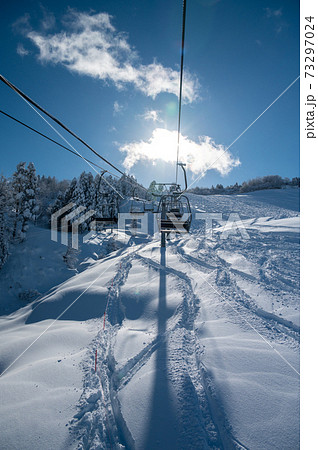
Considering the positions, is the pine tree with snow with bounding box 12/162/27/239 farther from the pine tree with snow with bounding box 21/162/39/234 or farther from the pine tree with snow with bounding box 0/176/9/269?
the pine tree with snow with bounding box 0/176/9/269

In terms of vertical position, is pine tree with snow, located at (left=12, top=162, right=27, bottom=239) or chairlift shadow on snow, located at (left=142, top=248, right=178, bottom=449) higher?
pine tree with snow, located at (left=12, top=162, right=27, bottom=239)

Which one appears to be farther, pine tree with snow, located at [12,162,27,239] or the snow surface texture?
pine tree with snow, located at [12,162,27,239]

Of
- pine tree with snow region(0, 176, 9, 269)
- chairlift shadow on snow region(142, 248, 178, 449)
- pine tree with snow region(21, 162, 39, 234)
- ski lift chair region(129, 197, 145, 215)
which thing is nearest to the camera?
chairlift shadow on snow region(142, 248, 178, 449)

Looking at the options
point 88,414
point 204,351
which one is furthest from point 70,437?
point 204,351

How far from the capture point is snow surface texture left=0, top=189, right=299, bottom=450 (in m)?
2.10

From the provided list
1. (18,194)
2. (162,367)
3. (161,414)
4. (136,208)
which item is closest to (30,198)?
(18,194)

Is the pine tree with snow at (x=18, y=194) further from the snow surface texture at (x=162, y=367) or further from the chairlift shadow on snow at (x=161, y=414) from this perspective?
the chairlift shadow on snow at (x=161, y=414)

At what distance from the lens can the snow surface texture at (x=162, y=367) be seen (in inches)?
82.5

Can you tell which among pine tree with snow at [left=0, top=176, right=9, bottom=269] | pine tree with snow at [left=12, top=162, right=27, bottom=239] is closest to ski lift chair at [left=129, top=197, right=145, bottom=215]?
pine tree with snow at [left=0, top=176, right=9, bottom=269]

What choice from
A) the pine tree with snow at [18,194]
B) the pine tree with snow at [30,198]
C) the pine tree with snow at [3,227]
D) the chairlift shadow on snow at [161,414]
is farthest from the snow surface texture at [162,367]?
the pine tree with snow at [30,198]

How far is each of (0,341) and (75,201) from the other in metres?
27.4

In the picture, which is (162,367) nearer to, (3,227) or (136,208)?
(136,208)

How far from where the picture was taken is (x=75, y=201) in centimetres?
2934

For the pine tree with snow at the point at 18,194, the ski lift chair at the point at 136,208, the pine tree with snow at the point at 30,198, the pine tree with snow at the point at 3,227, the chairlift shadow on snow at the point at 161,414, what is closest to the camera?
the chairlift shadow on snow at the point at 161,414
